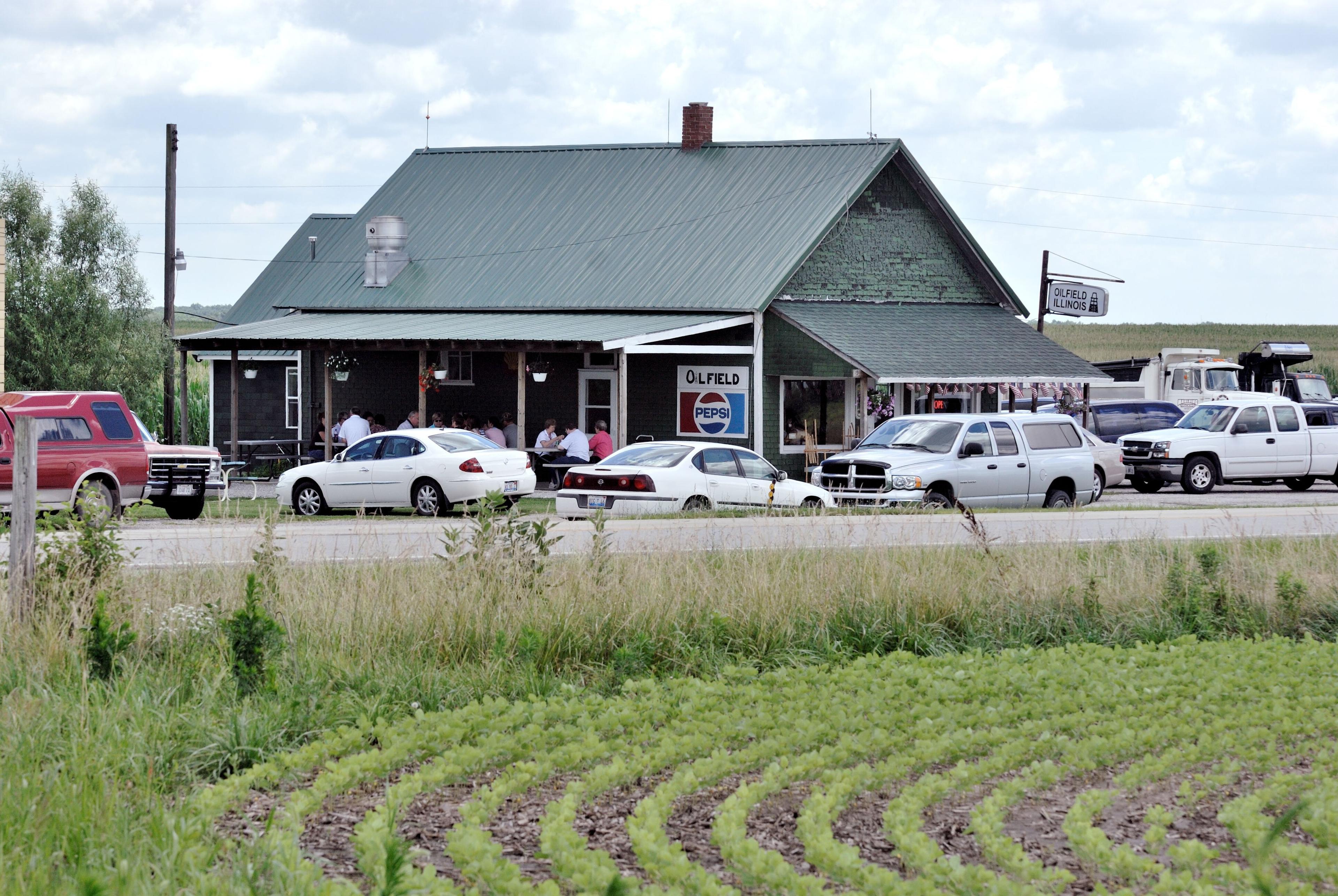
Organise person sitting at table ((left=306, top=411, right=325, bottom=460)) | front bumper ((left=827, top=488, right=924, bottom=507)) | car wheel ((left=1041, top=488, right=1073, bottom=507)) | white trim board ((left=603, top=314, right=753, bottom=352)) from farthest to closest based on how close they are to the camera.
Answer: person sitting at table ((left=306, top=411, right=325, bottom=460)) → white trim board ((left=603, top=314, right=753, bottom=352)) → car wheel ((left=1041, top=488, right=1073, bottom=507)) → front bumper ((left=827, top=488, right=924, bottom=507))

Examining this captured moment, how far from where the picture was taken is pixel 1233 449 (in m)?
29.2

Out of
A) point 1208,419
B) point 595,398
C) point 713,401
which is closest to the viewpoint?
point 1208,419

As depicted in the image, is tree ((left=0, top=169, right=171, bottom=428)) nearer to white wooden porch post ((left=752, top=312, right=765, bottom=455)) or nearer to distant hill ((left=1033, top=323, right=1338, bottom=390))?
white wooden porch post ((left=752, top=312, right=765, bottom=455))

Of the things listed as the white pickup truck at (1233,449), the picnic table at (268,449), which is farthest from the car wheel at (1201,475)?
the picnic table at (268,449)

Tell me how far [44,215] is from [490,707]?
35.8 metres

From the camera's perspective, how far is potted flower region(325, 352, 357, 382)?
98.7 ft

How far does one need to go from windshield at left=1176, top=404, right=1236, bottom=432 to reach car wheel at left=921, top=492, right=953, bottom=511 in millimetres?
9264

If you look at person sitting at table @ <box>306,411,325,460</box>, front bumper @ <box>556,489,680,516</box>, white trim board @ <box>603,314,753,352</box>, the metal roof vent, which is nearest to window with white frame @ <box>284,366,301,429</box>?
the metal roof vent

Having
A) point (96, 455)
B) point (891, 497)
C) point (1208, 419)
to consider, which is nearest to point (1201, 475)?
point (1208, 419)

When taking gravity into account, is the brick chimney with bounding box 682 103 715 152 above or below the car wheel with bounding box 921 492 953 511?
above

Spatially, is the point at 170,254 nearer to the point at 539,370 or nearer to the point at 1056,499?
the point at 539,370

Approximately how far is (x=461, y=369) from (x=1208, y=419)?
15.5 meters

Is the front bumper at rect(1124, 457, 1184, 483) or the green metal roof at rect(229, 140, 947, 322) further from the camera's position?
the green metal roof at rect(229, 140, 947, 322)

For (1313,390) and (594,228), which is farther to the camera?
(1313,390)
